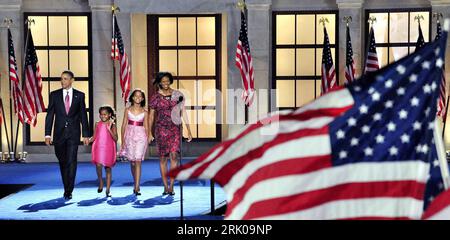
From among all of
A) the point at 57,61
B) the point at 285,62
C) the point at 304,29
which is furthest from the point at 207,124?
the point at 57,61

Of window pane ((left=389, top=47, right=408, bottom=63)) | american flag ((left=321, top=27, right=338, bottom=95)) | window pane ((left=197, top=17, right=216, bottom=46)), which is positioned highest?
window pane ((left=197, top=17, right=216, bottom=46))

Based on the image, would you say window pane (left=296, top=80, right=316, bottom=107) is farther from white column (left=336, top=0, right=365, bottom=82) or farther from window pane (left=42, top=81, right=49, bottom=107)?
window pane (left=42, top=81, right=49, bottom=107)

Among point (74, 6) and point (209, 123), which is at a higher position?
point (74, 6)

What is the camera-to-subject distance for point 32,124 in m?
20.3

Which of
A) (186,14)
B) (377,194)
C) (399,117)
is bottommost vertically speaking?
(377,194)

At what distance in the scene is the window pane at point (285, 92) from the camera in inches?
846

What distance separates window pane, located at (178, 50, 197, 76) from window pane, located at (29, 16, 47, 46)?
3066 mm

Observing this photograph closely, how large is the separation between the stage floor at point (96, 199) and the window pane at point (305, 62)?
14.3ft

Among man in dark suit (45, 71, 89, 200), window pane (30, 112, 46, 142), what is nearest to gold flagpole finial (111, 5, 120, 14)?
window pane (30, 112, 46, 142)

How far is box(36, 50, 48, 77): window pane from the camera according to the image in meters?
21.4

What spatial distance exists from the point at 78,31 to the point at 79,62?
696 millimetres
